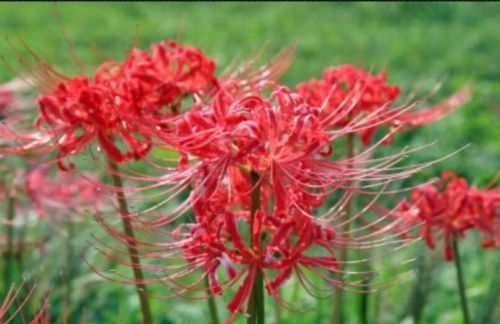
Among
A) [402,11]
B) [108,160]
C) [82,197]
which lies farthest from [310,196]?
[402,11]

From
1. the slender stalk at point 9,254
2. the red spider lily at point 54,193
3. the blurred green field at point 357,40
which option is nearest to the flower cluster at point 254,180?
the slender stalk at point 9,254

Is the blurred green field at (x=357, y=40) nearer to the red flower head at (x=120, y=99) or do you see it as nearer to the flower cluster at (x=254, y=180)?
the red flower head at (x=120, y=99)

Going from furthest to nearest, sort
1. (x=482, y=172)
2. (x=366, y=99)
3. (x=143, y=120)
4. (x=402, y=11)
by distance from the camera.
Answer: (x=402, y=11), (x=482, y=172), (x=366, y=99), (x=143, y=120)

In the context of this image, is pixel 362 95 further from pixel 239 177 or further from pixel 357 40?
pixel 357 40

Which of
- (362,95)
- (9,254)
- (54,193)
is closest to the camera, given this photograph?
(362,95)

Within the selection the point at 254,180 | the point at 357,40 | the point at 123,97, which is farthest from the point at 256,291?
the point at 357,40

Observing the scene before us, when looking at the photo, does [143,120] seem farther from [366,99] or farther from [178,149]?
[366,99]

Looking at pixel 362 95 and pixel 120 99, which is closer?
pixel 120 99
